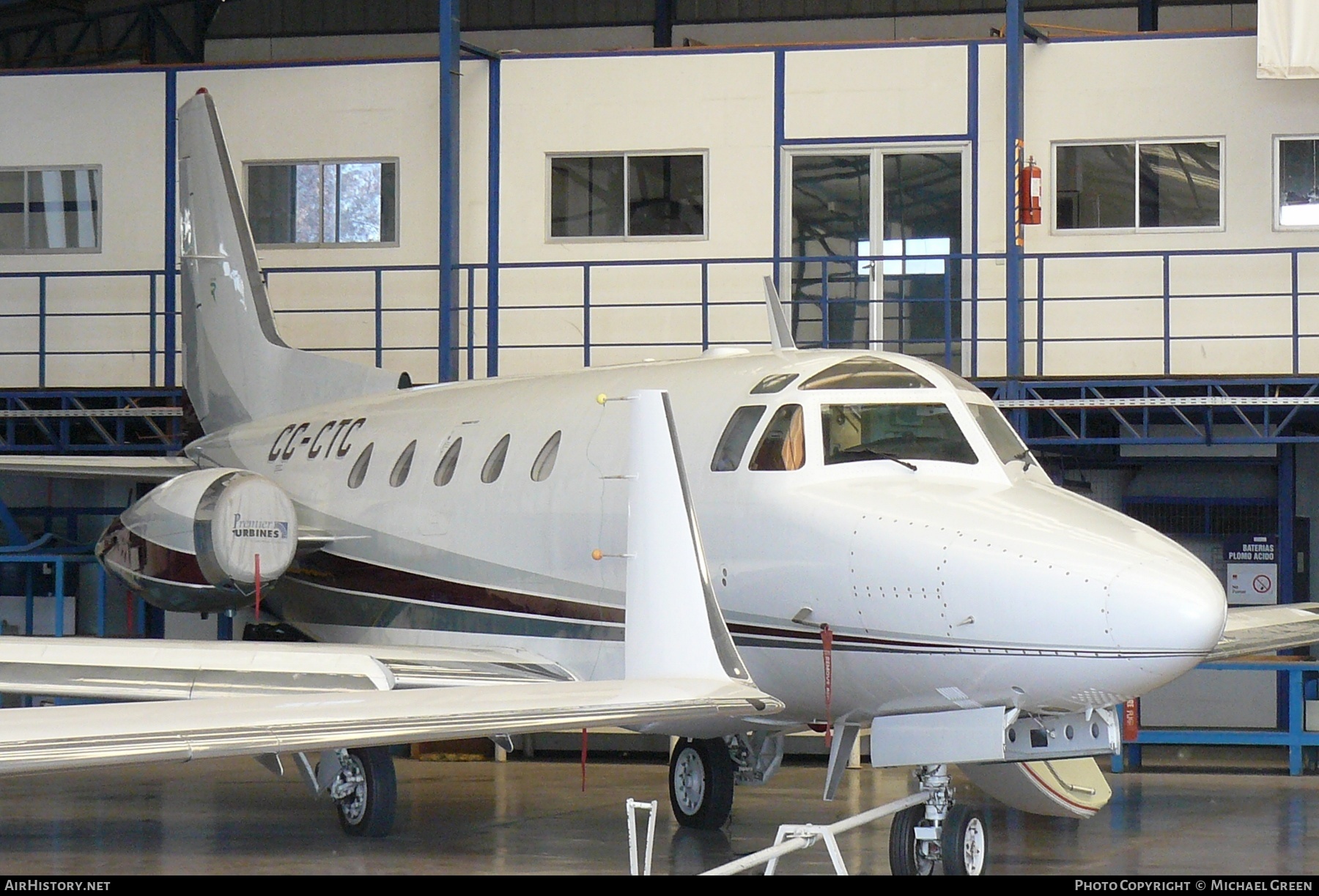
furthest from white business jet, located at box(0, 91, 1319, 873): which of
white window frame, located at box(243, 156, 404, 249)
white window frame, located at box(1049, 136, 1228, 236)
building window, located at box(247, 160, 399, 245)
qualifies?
white window frame, located at box(1049, 136, 1228, 236)

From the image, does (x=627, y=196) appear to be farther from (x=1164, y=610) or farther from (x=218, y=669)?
(x=1164, y=610)

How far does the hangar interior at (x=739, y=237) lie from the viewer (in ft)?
52.5

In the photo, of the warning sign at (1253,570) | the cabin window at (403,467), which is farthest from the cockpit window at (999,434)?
the warning sign at (1253,570)

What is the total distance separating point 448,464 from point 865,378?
3471mm

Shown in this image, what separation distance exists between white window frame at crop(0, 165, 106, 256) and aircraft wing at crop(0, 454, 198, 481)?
152 inches

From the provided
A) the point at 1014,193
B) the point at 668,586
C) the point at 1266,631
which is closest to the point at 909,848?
the point at 668,586

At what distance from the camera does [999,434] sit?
388 inches

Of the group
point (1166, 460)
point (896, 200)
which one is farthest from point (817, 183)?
point (1166, 460)

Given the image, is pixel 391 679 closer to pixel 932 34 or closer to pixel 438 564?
pixel 438 564

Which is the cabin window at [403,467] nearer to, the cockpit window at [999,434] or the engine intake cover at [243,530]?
the engine intake cover at [243,530]

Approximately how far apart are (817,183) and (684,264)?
1610 mm

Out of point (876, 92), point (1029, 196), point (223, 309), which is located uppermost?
point (876, 92)

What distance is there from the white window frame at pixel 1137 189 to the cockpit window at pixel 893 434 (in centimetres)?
737

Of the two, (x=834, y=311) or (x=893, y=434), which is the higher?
(x=834, y=311)
